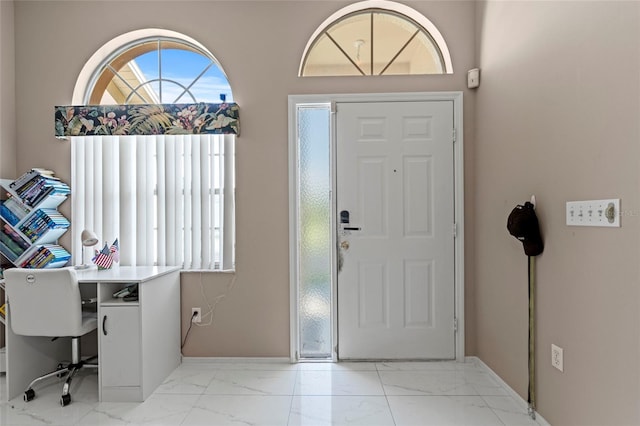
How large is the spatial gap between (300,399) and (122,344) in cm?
115

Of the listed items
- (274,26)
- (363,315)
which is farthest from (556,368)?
(274,26)

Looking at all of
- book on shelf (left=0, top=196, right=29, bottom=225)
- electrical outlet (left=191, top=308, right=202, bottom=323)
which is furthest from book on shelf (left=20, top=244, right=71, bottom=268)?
electrical outlet (left=191, top=308, right=202, bottom=323)

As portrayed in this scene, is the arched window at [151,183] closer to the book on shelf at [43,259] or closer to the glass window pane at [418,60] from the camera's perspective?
the book on shelf at [43,259]

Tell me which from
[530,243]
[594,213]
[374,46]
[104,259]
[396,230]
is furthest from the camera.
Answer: [374,46]

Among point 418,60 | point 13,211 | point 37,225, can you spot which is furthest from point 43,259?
point 418,60

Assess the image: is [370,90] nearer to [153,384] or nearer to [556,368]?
[556,368]

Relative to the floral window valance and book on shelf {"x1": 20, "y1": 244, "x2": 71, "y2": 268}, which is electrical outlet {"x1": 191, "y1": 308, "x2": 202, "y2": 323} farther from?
the floral window valance

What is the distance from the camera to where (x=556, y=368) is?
6.17 feet

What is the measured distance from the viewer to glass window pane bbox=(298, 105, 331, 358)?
291 centimetres

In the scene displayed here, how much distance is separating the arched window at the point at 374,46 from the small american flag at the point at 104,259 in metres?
2.01

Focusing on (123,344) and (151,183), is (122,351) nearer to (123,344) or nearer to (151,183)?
(123,344)

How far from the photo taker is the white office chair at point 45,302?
2.20 meters

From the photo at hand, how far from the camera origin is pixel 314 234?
115 inches

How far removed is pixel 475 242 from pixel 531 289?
79 centimetres
